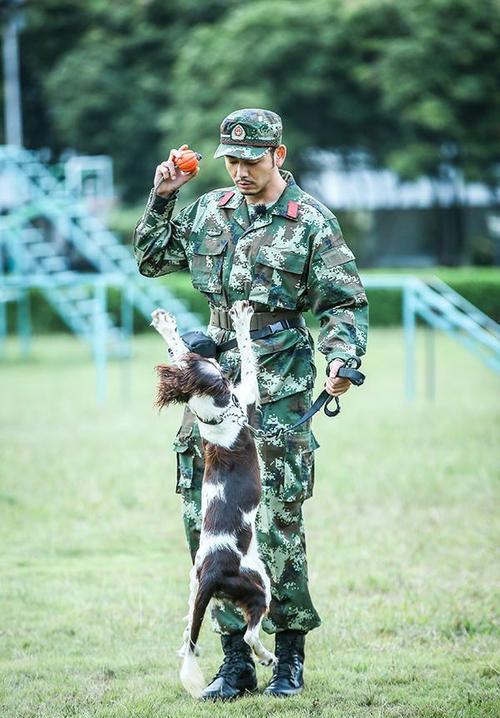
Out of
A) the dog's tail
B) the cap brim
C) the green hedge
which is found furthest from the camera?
the green hedge

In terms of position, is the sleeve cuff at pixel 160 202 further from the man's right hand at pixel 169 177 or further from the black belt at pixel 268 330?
the black belt at pixel 268 330

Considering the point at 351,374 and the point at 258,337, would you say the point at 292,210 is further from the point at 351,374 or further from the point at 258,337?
the point at 351,374

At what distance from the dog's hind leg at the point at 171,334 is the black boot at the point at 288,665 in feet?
3.95

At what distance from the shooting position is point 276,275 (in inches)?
189

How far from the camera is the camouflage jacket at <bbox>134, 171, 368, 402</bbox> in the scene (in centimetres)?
477

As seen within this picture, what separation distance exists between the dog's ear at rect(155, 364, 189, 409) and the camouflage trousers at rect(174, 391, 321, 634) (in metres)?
0.34

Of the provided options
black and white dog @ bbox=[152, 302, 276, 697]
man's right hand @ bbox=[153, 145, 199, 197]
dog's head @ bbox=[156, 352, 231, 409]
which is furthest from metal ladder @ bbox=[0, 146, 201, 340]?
dog's head @ bbox=[156, 352, 231, 409]

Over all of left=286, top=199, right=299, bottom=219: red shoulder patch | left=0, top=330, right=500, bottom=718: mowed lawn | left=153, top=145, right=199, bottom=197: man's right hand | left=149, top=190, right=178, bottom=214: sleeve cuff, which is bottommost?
left=0, top=330, right=500, bottom=718: mowed lawn

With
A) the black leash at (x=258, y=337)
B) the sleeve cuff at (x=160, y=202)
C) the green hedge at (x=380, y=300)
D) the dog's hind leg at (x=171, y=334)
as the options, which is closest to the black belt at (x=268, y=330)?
the black leash at (x=258, y=337)

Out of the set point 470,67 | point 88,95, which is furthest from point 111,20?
point 470,67

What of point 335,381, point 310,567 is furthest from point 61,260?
point 335,381

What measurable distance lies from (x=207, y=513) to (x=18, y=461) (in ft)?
20.2

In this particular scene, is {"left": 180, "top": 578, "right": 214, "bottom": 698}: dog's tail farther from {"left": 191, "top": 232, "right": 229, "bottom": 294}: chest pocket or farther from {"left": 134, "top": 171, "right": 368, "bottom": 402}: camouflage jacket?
{"left": 191, "top": 232, "right": 229, "bottom": 294}: chest pocket

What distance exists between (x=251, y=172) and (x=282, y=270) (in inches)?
15.5
